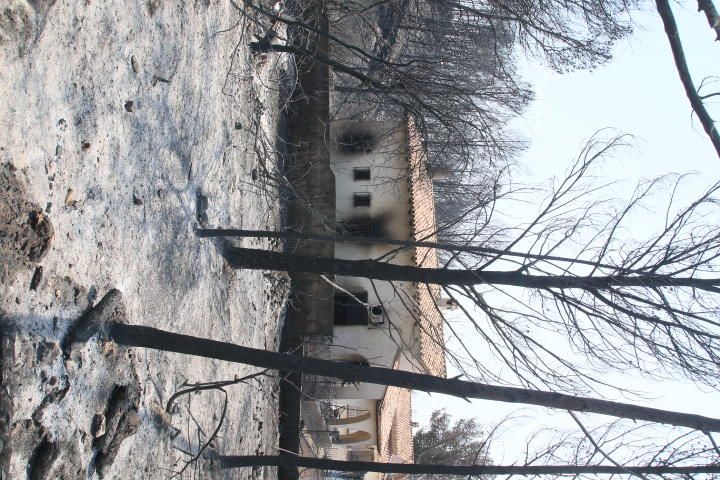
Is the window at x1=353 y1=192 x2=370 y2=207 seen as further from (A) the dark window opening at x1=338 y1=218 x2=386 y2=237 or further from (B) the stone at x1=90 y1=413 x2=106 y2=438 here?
(B) the stone at x1=90 y1=413 x2=106 y2=438

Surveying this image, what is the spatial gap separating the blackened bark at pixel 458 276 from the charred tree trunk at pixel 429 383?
3.31ft

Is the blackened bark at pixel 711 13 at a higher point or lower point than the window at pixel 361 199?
lower

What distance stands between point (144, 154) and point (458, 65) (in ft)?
21.4

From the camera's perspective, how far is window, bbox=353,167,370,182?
15.4 m

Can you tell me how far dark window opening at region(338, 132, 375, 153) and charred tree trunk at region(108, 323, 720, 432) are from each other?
33.7 feet

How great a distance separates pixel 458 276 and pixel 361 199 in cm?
968

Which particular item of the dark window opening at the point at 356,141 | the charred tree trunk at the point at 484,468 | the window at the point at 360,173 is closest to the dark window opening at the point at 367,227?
the window at the point at 360,173

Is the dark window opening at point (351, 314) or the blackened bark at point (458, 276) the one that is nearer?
the blackened bark at point (458, 276)

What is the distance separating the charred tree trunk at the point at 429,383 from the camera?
4.62 meters

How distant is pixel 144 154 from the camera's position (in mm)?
5148

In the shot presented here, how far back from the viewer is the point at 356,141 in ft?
48.8

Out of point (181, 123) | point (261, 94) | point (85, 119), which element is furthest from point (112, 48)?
point (261, 94)

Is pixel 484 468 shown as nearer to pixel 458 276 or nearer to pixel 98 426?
pixel 458 276

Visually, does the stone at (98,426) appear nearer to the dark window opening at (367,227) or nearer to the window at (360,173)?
the dark window opening at (367,227)
